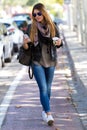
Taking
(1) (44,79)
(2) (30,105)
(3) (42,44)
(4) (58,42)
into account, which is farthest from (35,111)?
(4) (58,42)

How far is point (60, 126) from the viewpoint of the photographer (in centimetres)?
855

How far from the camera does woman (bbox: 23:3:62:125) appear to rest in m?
8.38

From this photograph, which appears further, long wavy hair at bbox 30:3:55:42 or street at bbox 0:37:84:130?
street at bbox 0:37:84:130

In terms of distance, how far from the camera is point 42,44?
8.48 m

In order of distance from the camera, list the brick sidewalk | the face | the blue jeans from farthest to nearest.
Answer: the brick sidewalk → the blue jeans → the face

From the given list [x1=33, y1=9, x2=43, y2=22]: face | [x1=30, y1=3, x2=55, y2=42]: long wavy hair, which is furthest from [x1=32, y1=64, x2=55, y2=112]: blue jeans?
[x1=33, y1=9, x2=43, y2=22]: face

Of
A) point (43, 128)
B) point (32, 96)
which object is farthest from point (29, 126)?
point (32, 96)

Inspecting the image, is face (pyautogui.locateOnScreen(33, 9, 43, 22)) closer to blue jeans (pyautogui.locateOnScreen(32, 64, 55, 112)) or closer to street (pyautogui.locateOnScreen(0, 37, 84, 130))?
blue jeans (pyautogui.locateOnScreen(32, 64, 55, 112))

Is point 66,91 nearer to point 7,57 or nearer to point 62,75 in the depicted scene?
point 62,75

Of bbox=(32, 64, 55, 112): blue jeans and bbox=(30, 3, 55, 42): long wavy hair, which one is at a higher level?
bbox=(30, 3, 55, 42): long wavy hair

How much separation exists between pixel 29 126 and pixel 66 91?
3976mm

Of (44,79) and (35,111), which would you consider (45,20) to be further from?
(35,111)

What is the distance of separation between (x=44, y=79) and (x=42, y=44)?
0.55 metres

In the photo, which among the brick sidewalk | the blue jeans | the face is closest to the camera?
the face
